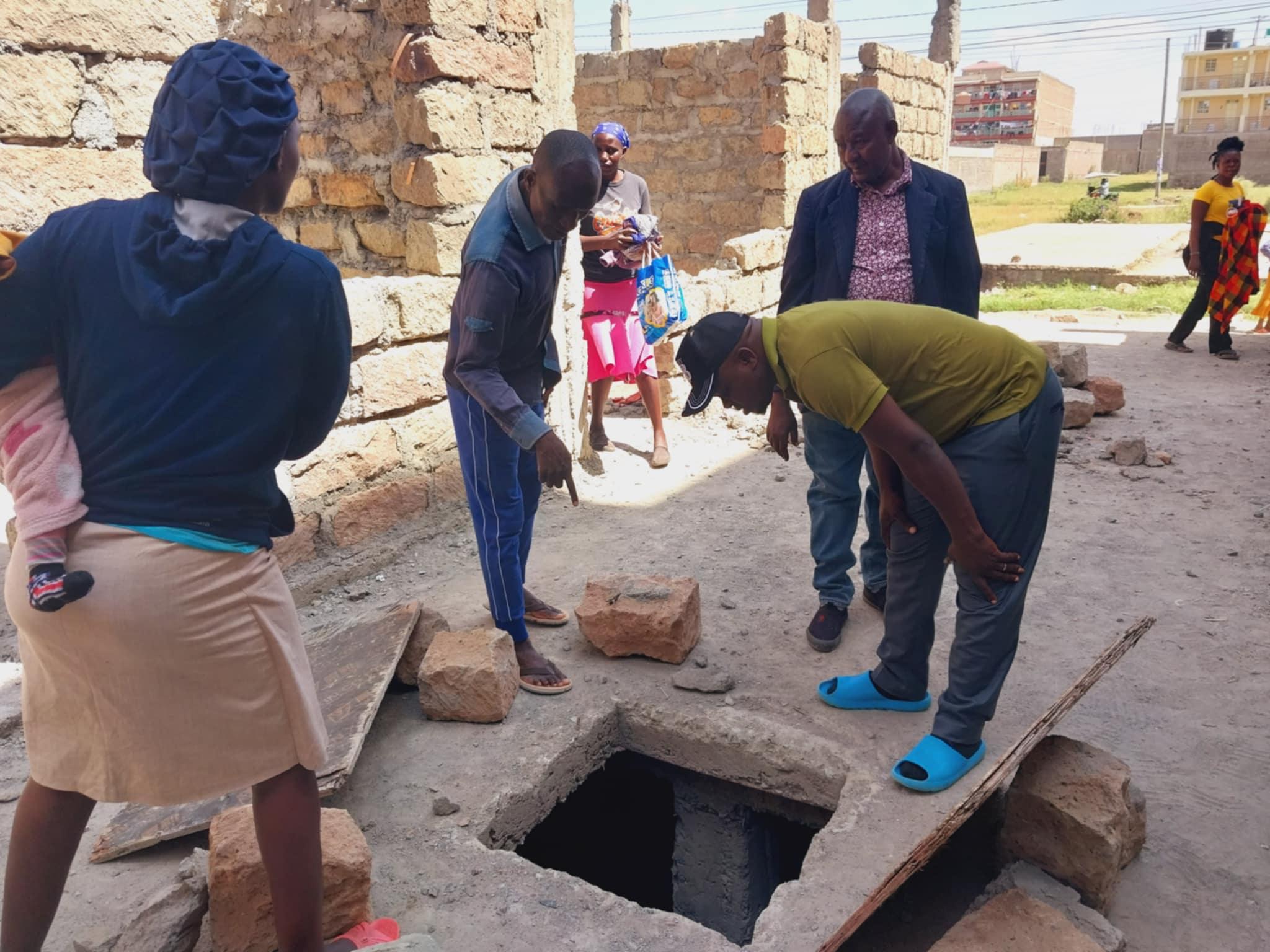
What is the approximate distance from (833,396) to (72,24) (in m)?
2.57

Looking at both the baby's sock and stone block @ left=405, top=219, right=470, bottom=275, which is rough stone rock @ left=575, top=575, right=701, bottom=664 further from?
the baby's sock

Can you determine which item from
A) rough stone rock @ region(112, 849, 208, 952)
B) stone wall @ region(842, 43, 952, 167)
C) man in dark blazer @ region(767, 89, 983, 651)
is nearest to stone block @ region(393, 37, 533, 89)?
man in dark blazer @ region(767, 89, 983, 651)

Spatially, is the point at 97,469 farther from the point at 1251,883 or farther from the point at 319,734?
the point at 1251,883

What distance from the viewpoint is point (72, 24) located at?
2.97 m

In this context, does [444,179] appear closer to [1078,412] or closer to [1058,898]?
[1058,898]

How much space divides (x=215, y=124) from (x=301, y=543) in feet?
9.07

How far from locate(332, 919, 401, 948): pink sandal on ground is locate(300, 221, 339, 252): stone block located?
3886 millimetres

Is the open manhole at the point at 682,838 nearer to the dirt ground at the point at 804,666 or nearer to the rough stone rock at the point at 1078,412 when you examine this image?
the dirt ground at the point at 804,666

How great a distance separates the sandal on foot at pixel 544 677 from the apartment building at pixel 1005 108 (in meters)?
57.3

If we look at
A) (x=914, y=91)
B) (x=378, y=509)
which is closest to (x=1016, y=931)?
(x=378, y=509)

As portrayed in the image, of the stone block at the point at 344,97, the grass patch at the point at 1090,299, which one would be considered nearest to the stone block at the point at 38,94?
the stone block at the point at 344,97

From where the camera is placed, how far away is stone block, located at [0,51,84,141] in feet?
9.47

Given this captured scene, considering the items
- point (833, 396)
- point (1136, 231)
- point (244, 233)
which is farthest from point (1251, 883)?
point (1136, 231)

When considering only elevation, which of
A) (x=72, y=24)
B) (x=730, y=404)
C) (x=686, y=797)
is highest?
(x=72, y=24)
